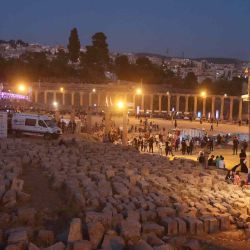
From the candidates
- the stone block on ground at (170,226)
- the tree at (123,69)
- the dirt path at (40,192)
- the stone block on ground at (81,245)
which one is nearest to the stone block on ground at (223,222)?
the stone block on ground at (170,226)

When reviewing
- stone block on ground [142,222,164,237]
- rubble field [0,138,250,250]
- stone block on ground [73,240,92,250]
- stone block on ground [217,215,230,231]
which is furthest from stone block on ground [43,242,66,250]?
stone block on ground [217,215,230,231]

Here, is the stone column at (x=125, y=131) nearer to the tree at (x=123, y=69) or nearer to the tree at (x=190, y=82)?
the tree at (x=190, y=82)

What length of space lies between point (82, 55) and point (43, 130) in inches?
3060

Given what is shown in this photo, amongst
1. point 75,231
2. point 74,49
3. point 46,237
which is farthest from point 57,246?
point 74,49

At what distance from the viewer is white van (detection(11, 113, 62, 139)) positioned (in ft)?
78.9

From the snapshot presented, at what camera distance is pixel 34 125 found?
24125 millimetres

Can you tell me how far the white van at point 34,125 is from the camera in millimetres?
24062

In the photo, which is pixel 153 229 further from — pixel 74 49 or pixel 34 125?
pixel 74 49

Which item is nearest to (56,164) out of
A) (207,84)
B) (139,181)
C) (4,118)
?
(139,181)

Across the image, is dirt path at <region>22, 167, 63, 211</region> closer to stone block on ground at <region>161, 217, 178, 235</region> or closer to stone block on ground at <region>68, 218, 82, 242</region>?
stone block on ground at <region>68, 218, 82, 242</region>

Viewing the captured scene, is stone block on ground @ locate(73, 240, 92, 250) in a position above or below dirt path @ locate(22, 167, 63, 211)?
below

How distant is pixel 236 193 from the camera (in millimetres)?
14547

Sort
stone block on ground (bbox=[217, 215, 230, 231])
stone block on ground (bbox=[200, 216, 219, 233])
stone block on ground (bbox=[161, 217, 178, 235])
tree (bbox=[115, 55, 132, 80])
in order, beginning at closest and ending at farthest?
stone block on ground (bbox=[161, 217, 178, 235]) → stone block on ground (bbox=[200, 216, 219, 233]) → stone block on ground (bbox=[217, 215, 230, 231]) → tree (bbox=[115, 55, 132, 80])

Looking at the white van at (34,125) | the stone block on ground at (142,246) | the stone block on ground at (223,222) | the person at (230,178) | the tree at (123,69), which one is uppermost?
the tree at (123,69)
